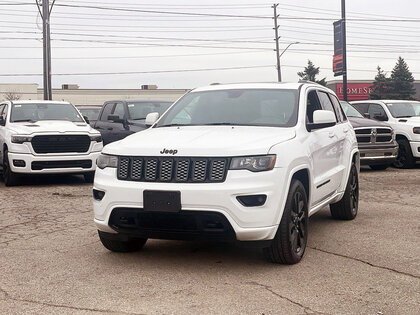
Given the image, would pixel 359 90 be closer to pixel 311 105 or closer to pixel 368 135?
pixel 368 135

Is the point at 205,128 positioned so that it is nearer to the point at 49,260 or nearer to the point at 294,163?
the point at 294,163

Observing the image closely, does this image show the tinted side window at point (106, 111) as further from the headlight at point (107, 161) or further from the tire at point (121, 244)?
the headlight at point (107, 161)

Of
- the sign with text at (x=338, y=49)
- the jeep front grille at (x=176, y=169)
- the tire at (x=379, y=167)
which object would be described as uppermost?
the sign with text at (x=338, y=49)

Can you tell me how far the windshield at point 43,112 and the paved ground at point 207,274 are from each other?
5175 mm

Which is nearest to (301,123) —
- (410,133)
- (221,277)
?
(221,277)

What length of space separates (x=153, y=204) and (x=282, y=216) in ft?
3.58

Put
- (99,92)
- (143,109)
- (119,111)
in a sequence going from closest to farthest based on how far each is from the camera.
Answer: (143,109) → (119,111) → (99,92)

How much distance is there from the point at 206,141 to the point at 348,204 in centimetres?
301

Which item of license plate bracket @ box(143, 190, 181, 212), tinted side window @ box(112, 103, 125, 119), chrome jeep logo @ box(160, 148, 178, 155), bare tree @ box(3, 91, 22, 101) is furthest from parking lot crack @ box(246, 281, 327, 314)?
bare tree @ box(3, 91, 22, 101)

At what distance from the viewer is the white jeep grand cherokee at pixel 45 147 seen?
11203 millimetres

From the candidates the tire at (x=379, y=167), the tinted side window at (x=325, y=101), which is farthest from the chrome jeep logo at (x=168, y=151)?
the tire at (x=379, y=167)

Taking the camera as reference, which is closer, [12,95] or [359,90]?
[12,95]

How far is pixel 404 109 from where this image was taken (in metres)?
15.4

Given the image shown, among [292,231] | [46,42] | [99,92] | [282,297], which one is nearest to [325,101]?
[292,231]
